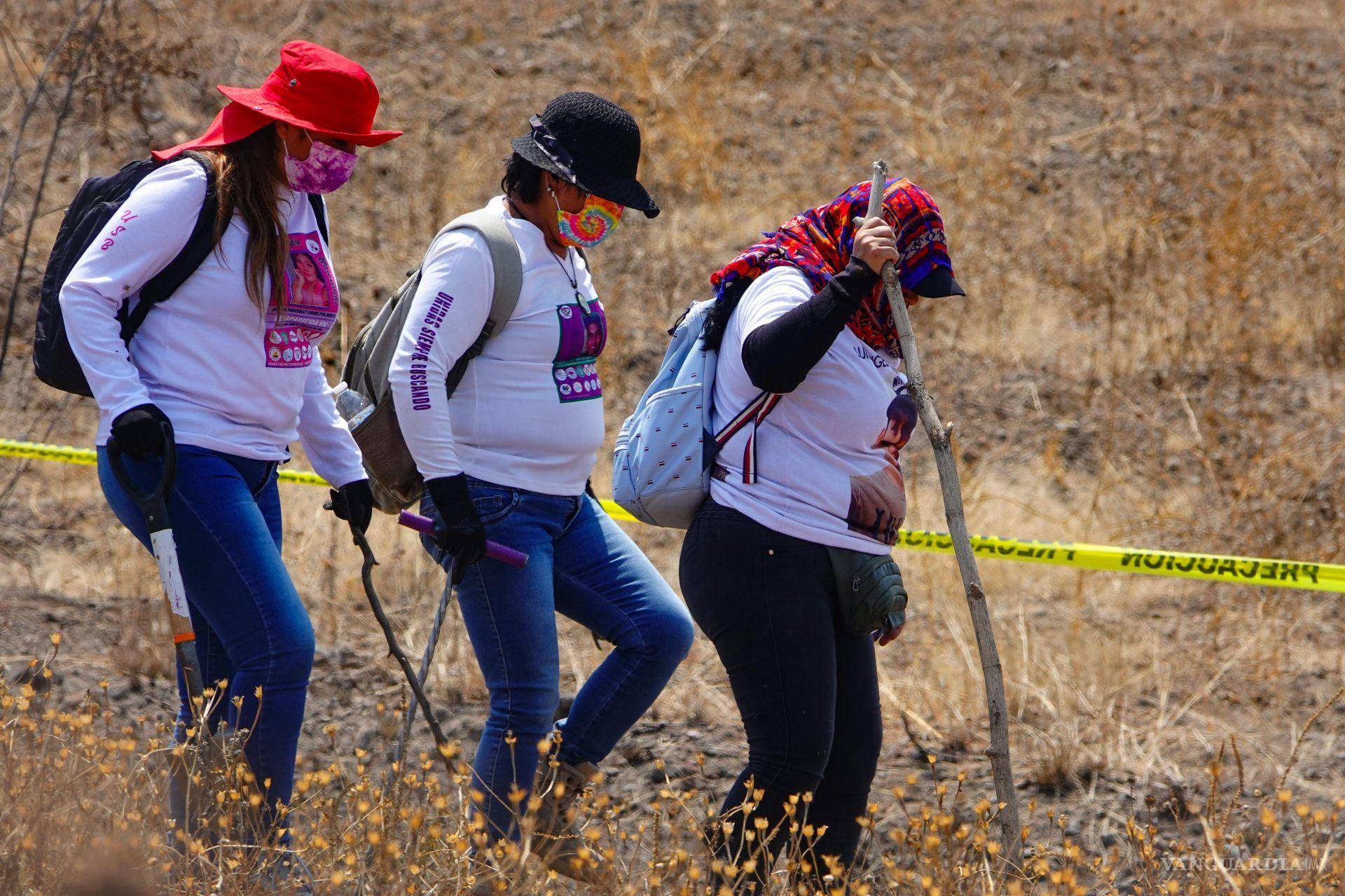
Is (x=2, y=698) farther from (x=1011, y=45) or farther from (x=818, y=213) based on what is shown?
(x=1011, y=45)

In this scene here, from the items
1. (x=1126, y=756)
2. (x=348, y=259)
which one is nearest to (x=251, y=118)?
(x=1126, y=756)

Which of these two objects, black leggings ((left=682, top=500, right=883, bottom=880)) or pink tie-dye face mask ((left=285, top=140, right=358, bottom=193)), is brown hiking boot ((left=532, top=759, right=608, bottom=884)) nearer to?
black leggings ((left=682, top=500, right=883, bottom=880))

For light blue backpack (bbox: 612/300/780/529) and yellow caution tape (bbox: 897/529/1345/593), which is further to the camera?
yellow caution tape (bbox: 897/529/1345/593)

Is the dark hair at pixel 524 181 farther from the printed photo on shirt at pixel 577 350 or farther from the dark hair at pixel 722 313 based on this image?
the dark hair at pixel 722 313

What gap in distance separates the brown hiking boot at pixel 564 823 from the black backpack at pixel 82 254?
46.8 inches

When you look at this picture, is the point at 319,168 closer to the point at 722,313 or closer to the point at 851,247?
the point at 722,313

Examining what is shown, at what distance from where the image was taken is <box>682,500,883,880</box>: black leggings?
2.72m

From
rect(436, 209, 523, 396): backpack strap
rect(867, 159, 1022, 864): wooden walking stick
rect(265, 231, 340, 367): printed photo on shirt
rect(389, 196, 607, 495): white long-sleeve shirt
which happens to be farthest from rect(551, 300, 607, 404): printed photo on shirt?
rect(867, 159, 1022, 864): wooden walking stick

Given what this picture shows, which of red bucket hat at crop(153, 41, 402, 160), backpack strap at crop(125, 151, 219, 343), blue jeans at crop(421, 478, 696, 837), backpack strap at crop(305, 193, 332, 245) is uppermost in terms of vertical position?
red bucket hat at crop(153, 41, 402, 160)

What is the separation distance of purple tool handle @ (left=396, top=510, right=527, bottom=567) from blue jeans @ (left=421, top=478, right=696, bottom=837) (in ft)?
0.12

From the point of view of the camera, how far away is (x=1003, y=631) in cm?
543

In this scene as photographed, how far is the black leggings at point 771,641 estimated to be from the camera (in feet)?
8.93

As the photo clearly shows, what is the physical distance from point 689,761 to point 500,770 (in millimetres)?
1753

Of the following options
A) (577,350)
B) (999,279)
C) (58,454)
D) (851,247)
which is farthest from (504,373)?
(999,279)
